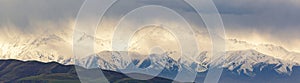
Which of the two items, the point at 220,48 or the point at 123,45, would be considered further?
the point at 123,45

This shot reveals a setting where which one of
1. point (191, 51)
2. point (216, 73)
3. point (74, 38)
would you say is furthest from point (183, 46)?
point (74, 38)

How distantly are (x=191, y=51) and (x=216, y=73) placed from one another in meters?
6.44

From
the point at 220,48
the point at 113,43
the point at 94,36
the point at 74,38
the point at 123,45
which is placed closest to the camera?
the point at 74,38

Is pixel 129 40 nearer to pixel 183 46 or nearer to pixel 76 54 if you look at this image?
pixel 183 46

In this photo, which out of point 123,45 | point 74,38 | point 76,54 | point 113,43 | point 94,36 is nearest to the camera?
point 74,38

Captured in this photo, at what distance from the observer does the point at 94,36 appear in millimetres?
62781

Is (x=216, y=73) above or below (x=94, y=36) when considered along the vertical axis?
below

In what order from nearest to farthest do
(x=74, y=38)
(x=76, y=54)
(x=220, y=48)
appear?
(x=74, y=38), (x=76, y=54), (x=220, y=48)

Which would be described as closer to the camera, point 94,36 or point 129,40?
point 94,36

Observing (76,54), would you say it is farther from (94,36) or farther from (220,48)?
(220,48)

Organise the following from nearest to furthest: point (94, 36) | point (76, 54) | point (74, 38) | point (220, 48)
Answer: point (74, 38) < point (76, 54) < point (94, 36) < point (220, 48)

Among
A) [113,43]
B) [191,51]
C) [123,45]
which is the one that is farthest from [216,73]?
[123,45]

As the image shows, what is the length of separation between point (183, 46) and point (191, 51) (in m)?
1.22

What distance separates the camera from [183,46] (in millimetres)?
70750
